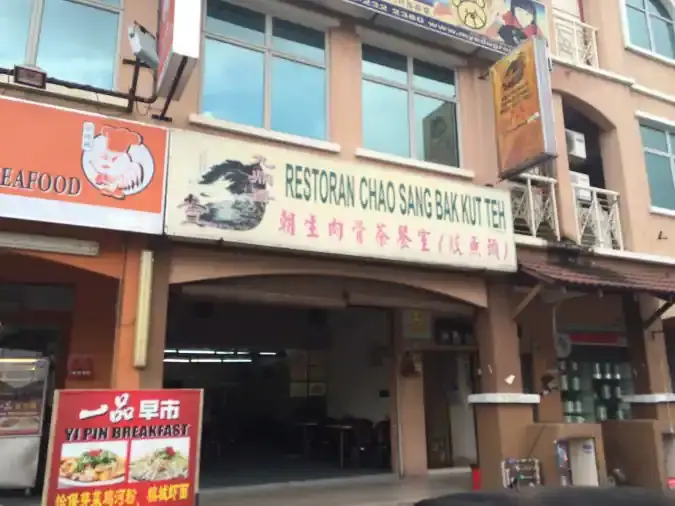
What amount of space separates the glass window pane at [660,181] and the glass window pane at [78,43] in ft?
30.5

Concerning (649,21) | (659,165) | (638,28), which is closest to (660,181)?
(659,165)

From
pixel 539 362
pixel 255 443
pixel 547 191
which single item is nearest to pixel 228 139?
pixel 547 191

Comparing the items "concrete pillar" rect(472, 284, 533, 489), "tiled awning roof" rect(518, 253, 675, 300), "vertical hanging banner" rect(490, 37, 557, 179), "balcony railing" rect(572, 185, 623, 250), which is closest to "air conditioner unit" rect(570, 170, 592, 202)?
"balcony railing" rect(572, 185, 623, 250)

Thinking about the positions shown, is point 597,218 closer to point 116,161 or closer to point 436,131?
point 436,131

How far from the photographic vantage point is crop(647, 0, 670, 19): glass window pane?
42.2 ft

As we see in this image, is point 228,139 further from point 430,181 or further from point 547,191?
point 547,191

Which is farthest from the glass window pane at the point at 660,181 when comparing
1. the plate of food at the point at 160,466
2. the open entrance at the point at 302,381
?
the plate of food at the point at 160,466

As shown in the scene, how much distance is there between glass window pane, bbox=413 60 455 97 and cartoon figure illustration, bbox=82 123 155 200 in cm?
455

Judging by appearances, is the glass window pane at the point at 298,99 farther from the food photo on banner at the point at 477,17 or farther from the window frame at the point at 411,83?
the food photo on banner at the point at 477,17

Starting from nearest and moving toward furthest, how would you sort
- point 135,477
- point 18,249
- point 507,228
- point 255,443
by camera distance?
point 135,477
point 18,249
point 507,228
point 255,443

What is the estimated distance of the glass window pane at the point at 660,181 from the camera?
446 inches

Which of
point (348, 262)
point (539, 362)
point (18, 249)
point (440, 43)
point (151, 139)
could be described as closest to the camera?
point (18, 249)

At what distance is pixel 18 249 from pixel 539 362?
25.2 feet

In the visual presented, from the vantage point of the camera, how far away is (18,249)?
6129 mm
